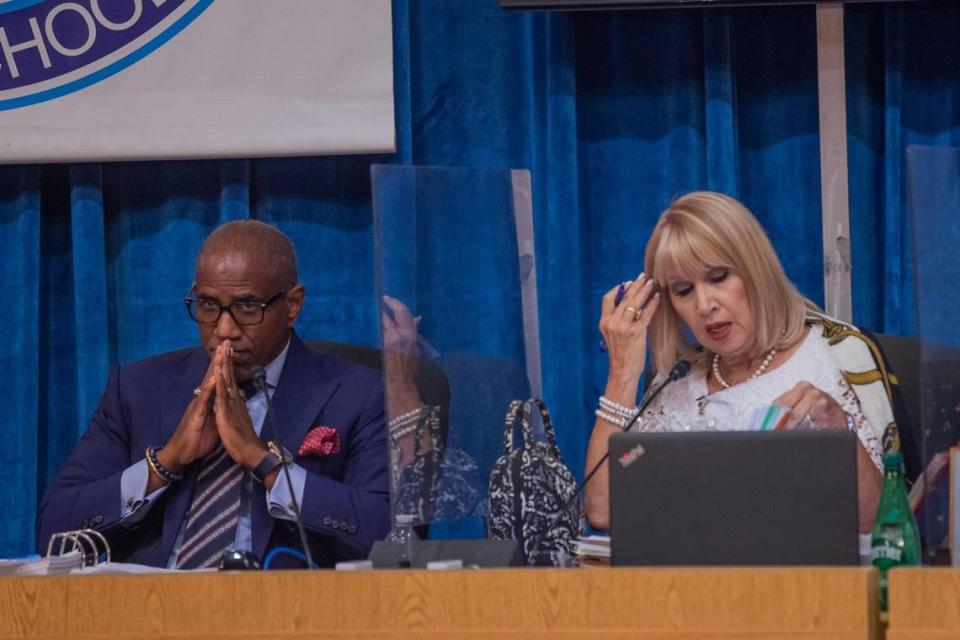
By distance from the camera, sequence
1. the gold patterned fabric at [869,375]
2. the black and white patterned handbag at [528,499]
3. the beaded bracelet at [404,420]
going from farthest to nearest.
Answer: the gold patterned fabric at [869,375], the black and white patterned handbag at [528,499], the beaded bracelet at [404,420]

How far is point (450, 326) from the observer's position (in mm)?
2176

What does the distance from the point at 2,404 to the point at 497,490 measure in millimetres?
1840

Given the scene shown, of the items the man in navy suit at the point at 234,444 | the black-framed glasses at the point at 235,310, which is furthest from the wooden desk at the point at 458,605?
the black-framed glasses at the point at 235,310

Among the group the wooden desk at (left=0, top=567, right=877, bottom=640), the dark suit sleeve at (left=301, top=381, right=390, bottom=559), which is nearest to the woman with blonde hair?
the dark suit sleeve at (left=301, top=381, right=390, bottom=559)

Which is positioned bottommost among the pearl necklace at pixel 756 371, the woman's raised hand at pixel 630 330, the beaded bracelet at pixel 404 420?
the beaded bracelet at pixel 404 420

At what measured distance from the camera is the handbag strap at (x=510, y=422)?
2.29m

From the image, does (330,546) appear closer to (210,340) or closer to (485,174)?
(210,340)

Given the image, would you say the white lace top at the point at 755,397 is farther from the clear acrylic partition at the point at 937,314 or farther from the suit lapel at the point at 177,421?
the suit lapel at the point at 177,421

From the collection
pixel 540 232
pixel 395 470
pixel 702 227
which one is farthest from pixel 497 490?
pixel 540 232

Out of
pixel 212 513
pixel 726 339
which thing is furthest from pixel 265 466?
pixel 726 339

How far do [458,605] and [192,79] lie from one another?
6.95 ft

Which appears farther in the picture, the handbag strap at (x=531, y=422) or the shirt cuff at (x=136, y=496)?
the shirt cuff at (x=136, y=496)

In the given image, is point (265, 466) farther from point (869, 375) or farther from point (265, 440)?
point (869, 375)

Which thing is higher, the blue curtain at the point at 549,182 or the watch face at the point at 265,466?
the blue curtain at the point at 549,182
